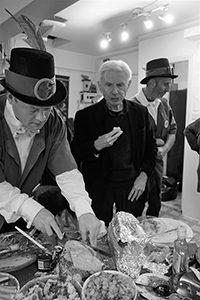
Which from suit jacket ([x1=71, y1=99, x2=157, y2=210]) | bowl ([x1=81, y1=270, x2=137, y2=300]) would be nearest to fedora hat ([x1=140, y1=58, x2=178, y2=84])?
suit jacket ([x1=71, y1=99, x2=157, y2=210])

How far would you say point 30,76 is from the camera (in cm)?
101

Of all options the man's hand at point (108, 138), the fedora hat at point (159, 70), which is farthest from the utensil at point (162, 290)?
the fedora hat at point (159, 70)

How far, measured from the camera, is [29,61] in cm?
99

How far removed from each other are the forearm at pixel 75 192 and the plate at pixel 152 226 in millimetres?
278

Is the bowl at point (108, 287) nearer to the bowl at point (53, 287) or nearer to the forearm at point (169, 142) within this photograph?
the bowl at point (53, 287)

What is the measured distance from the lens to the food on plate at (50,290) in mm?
696

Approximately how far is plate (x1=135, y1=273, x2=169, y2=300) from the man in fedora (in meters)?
0.24

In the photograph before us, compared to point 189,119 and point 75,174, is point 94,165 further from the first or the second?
point 189,119

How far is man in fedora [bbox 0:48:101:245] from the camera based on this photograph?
1009 millimetres

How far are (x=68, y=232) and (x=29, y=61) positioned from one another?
2.37ft

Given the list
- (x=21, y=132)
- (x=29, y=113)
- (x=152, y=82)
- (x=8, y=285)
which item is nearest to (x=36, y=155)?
(x=21, y=132)

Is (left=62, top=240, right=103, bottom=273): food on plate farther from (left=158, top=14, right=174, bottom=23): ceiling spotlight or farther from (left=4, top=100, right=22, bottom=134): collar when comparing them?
(left=158, top=14, right=174, bottom=23): ceiling spotlight

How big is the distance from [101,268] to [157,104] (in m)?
1.70

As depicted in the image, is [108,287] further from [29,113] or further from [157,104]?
[157,104]
